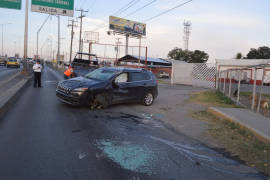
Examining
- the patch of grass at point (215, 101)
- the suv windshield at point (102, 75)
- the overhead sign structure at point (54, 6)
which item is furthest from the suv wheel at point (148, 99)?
the overhead sign structure at point (54, 6)

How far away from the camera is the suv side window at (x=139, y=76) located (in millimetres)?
9334

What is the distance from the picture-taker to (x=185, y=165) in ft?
13.0

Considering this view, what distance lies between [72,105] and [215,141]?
492 cm

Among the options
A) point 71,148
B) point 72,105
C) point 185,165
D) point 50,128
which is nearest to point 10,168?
point 71,148

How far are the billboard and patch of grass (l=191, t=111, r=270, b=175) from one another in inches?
1804

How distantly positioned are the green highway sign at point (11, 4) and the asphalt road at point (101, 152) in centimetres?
1572

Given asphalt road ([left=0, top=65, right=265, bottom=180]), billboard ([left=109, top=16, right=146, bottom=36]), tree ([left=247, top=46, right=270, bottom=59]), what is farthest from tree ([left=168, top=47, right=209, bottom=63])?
asphalt road ([left=0, top=65, right=265, bottom=180])

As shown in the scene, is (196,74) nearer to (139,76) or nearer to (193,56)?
(139,76)

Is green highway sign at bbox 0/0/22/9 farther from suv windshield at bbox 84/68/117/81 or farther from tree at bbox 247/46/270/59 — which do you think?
tree at bbox 247/46/270/59

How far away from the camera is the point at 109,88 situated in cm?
834

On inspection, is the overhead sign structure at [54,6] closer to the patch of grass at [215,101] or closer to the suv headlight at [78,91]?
the patch of grass at [215,101]

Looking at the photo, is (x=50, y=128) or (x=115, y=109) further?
(x=115, y=109)

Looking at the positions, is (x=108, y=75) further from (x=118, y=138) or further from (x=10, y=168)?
(x=10, y=168)

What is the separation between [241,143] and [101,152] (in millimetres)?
3223
